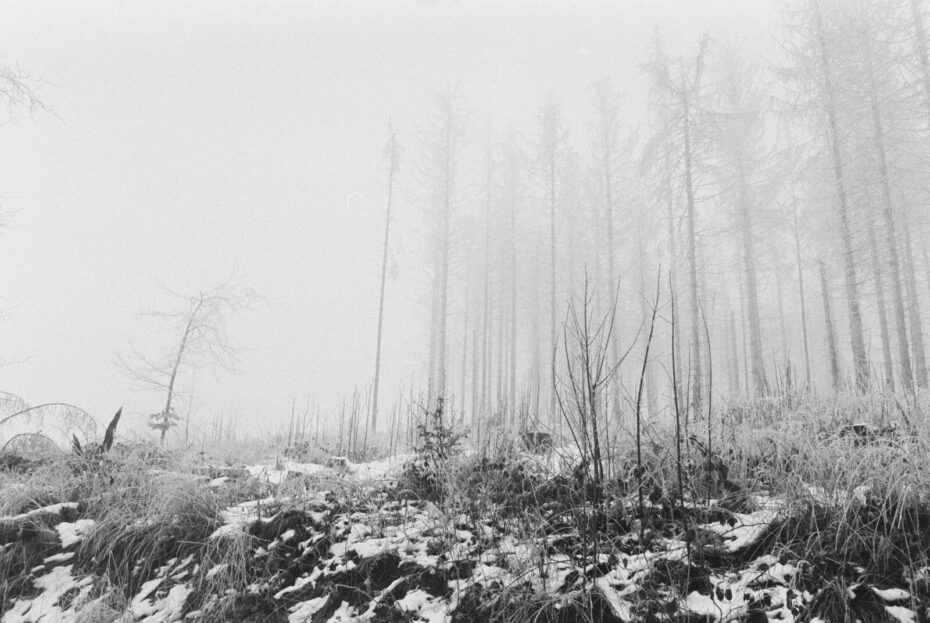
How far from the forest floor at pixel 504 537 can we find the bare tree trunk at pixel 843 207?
9.70 m

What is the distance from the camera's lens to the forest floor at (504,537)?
217 centimetres

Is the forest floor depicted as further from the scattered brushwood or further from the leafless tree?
the leafless tree

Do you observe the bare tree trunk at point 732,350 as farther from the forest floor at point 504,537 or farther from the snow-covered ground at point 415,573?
the snow-covered ground at point 415,573

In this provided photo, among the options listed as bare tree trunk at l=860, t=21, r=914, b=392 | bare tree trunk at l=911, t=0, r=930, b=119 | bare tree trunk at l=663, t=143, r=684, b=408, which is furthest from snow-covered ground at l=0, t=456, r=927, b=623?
bare tree trunk at l=911, t=0, r=930, b=119

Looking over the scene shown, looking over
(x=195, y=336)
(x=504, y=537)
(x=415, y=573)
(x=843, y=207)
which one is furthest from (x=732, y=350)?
(x=415, y=573)

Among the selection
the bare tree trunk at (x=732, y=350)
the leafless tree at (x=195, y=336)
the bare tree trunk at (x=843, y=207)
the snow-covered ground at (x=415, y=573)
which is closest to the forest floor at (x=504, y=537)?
the snow-covered ground at (x=415, y=573)

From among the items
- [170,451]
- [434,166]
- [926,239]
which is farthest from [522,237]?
[170,451]

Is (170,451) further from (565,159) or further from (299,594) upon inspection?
(565,159)

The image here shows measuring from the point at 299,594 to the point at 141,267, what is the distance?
104338 millimetres

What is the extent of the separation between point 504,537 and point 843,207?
14.4m

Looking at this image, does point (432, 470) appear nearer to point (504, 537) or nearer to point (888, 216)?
point (504, 537)

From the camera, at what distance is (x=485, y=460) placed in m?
3.74

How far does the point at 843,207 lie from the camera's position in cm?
1221

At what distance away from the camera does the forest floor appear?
7.13 feet
